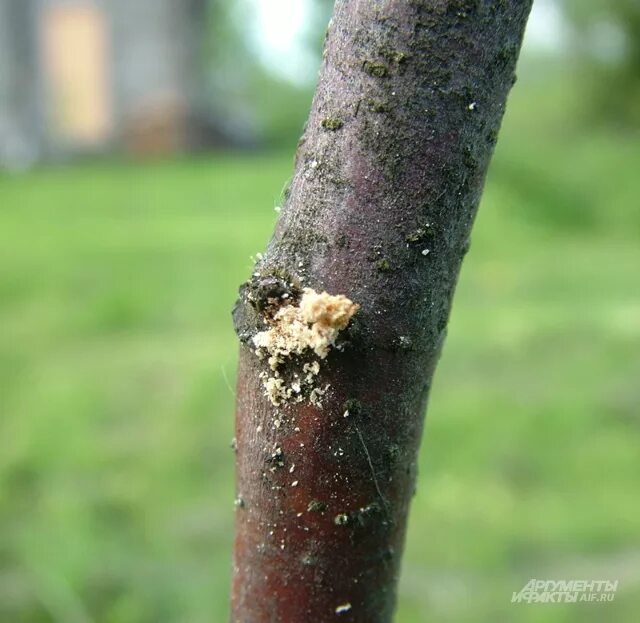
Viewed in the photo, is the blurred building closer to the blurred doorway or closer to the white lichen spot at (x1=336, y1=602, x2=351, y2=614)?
the blurred doorway

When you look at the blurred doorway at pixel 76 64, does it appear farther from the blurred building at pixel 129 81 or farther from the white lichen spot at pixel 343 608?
the white lichen spot at pixel 343 608

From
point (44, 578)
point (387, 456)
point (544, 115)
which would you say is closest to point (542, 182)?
point (544, 115)

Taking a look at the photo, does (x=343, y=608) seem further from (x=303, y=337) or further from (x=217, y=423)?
(x=217, y=423)

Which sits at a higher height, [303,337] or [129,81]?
[129,81]

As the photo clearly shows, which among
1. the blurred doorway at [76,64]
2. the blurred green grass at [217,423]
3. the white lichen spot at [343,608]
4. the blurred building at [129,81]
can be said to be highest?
the blurred doorway at [76,64]

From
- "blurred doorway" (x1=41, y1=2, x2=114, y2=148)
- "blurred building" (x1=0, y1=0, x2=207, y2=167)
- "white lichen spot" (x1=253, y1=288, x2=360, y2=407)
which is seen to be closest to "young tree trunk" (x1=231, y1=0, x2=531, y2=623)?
"white lichen spot" (x1=253, y1=288, x2=360, y2=407)

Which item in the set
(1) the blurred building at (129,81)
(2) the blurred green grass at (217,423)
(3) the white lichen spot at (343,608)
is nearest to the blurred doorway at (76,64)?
(1) the blurred building at (129,81)

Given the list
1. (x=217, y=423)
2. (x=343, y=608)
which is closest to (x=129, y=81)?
(x=217, y=423)

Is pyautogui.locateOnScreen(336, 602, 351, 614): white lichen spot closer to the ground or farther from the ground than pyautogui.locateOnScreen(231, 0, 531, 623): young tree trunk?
closer to the ground
